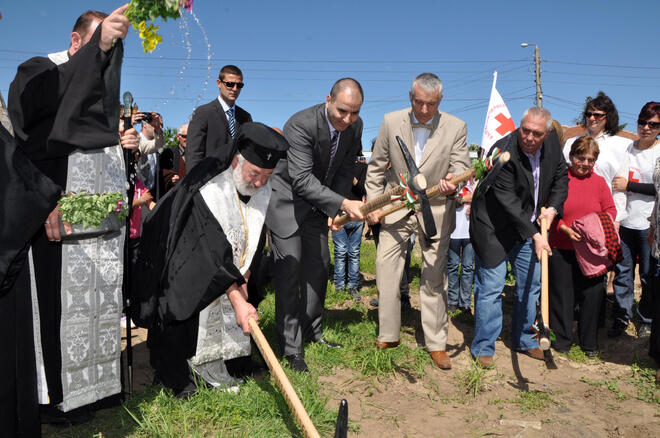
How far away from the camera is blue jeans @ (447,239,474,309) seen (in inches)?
248

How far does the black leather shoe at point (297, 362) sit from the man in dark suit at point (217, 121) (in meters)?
2.22

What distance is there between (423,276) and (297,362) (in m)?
1.47

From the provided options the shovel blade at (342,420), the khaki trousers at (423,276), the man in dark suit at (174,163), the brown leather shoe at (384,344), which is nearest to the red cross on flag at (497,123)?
the khaki trousers at (423,276)

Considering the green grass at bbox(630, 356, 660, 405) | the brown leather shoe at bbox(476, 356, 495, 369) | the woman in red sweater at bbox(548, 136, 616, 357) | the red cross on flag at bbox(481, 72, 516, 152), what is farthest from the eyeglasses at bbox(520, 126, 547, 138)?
the red cross on flag at bbox(481, 72, 516, 152)

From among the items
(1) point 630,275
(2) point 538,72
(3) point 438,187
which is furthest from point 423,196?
(2) point 538,72

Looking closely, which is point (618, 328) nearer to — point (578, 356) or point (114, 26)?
point (578, 356)

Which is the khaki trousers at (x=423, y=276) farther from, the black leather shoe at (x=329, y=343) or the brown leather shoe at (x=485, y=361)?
the black leather shoe at (x=329, y=343)

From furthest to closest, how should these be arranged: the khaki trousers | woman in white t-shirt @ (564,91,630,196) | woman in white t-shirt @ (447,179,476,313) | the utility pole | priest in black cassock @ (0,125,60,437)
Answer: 1. the utility pole
2. woman in white t-shirt @ (447,179,476,313)
3. woman in white t-shirt @ (564,91,630,196)
4. the khaki trousers
5. priest in black cassock @ (0,125,60,437)

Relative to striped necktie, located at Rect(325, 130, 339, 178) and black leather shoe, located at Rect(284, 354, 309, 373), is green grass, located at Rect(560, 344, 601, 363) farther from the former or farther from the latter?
striped necktie, located at Rect(325, 130, 339, 178)

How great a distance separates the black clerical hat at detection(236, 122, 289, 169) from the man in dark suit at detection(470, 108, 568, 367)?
2046mm

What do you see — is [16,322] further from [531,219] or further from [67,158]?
[531,219]

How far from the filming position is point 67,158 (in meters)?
3.37

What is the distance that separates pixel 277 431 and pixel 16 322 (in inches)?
68.2

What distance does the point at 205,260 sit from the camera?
3.47 meters
